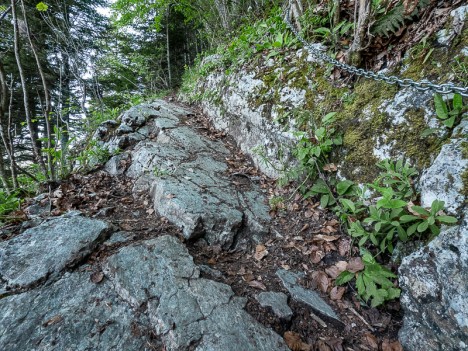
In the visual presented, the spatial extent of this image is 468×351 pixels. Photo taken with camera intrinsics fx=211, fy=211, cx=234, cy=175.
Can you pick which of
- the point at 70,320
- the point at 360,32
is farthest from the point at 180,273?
the point at 360,32

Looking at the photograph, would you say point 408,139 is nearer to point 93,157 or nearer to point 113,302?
point 113,302

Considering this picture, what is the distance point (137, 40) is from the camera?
12.8 metres

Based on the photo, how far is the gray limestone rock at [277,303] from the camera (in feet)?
6.69

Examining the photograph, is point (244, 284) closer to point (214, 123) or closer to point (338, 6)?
point (338, 6)

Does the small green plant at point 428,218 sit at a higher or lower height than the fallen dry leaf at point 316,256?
higher

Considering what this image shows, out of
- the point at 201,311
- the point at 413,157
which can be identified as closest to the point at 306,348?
the point at 201,311

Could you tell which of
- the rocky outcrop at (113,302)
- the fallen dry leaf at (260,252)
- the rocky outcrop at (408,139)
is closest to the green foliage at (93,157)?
the rocky outcrop at (113,302)

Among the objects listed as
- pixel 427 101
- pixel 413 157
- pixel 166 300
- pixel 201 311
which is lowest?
pixel 201 311

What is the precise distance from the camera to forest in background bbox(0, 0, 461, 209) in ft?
9.82

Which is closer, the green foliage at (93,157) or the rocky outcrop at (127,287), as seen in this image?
the rocky outcrop at (127,287)

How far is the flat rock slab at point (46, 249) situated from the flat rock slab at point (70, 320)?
0.15 metres

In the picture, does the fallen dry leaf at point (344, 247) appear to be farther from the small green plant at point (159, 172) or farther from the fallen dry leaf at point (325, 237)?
the small green plant at point (159, 172)

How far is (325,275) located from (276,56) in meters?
4.34

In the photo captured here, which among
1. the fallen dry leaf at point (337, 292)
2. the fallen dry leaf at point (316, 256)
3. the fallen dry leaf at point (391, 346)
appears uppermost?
the fallen dry leaf at point (316, 256)
